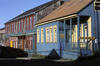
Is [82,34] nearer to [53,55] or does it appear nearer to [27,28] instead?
[53,55]

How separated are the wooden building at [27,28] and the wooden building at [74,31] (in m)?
3.87

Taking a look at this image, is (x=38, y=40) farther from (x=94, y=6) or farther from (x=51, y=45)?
(x=94, y=6)

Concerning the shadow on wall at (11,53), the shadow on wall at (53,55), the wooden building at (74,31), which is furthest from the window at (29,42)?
the shadow on wall at (53,55)

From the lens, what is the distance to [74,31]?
2602 centimetres

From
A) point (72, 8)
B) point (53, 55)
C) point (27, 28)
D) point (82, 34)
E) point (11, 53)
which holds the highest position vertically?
point (72, 8)

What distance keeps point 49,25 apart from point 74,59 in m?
7.81

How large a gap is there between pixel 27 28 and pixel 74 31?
44.2 feet

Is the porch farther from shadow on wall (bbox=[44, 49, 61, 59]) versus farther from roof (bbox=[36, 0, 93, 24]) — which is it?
shadow on wall (bbox=[44, 49, 61, 59])

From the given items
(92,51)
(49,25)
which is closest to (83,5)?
(92,51)

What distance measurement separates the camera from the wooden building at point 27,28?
109 ft

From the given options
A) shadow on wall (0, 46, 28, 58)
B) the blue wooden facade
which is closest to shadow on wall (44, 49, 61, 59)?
the blue wooden facade

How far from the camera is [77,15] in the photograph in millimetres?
21219

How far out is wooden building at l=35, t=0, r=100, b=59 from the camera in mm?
21422

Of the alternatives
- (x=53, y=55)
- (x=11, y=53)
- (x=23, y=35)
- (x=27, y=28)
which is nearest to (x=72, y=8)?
(x=53, y=55)
